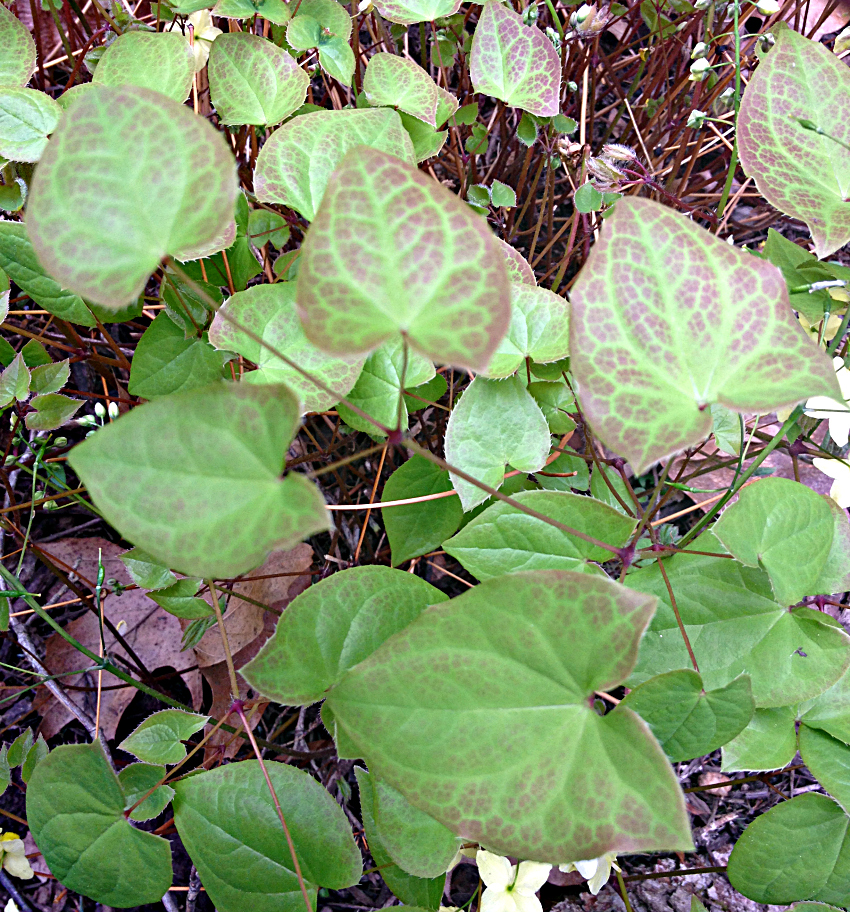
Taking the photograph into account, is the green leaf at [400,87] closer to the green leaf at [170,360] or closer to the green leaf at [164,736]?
the green leaf at [170,360]

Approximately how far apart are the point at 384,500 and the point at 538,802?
19.2 inches

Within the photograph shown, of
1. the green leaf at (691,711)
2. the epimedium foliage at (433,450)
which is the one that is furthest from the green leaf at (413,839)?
the green leaf at (691,711)

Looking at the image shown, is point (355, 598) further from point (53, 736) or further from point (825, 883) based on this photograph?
point (53, 736)

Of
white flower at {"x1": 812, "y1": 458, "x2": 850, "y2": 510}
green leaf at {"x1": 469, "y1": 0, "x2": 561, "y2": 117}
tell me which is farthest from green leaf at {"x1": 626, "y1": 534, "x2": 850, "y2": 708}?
green leaf at {"x1": 469, "y1": 0, "x2": 561, "y2": 117}

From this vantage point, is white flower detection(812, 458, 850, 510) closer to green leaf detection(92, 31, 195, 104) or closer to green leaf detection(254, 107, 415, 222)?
green leaf detection(254, 107, 415, 222)

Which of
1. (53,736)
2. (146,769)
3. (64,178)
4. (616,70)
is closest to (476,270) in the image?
(64,178)

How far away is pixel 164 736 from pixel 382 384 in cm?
51

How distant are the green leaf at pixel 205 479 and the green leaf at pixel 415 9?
0.78 meters

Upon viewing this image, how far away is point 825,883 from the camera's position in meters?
0.84

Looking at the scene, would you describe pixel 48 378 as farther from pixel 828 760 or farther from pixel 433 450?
pixel 828 760

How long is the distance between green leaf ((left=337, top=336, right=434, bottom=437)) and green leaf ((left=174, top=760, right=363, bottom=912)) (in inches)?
16.9

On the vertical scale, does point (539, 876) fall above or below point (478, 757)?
below

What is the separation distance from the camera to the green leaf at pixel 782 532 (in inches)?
31.6

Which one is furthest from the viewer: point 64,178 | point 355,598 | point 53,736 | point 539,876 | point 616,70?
point 616,70
